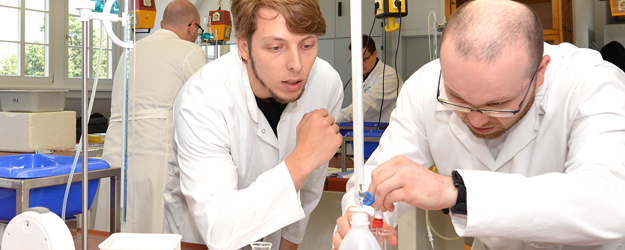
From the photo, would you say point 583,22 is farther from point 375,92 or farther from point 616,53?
point 375,92

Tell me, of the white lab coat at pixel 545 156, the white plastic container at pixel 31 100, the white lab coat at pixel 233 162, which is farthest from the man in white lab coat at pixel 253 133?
the white plastic container at pixel 31 100

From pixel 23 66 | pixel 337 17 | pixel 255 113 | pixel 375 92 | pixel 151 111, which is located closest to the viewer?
pixel 255 113

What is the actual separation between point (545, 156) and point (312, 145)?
48 cm

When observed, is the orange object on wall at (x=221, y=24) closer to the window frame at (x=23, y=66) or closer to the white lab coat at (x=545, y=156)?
the white lab coat at (x=545, y=156)

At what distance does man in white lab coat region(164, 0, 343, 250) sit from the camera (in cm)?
101

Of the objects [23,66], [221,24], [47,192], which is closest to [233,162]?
[47,192]

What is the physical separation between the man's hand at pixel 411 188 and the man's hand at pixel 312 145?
31 centimetres

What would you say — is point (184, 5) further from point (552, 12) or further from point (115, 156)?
point (552, 12)

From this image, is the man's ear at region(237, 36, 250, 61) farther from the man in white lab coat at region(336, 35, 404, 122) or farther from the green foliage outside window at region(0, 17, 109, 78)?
the green foliage outside window at region(0, 17, 109, 78)

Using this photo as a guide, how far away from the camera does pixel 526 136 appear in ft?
3.30

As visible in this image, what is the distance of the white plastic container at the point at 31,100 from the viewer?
7.36ft

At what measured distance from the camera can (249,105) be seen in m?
1.22

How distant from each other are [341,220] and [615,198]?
434 millimetres

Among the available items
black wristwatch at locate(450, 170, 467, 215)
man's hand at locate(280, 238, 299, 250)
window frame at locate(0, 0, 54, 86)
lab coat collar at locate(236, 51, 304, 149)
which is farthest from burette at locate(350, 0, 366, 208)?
window frame at locate(0, 0, 54, 86)
